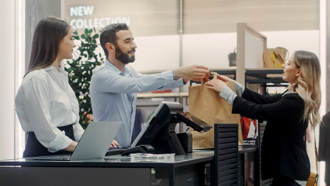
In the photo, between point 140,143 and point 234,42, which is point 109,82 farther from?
point 234,42

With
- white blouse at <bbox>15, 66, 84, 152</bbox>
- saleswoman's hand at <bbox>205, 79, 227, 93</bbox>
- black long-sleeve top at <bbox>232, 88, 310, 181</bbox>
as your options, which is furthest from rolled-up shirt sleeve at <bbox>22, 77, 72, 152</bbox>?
black long-sleeve top at <bbox>232, 88, 310, 181</bbox>

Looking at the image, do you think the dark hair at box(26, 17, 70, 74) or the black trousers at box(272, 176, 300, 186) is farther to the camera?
the black trousers at box(272, 176, 300, 186)

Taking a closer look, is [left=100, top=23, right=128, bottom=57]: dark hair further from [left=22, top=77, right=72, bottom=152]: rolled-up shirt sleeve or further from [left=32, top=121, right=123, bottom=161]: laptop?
[left=32, top=121, right=123, bottom=161]: laptop

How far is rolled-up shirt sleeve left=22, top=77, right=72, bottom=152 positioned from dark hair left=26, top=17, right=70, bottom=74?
226 mm

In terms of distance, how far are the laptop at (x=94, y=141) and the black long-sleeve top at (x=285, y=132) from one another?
2.88 feet

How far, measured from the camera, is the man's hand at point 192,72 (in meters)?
2.12

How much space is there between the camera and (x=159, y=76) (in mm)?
2215

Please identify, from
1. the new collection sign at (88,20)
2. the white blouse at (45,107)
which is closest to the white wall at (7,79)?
the white blouse at (45,107)

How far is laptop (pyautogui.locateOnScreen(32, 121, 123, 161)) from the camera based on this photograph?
1322mm

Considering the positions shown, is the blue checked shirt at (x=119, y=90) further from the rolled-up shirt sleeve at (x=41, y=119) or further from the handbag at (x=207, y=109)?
the rolled-up shirt sleeve at (x=41, y=119)

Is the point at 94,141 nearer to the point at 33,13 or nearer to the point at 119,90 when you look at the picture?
the point at 119,90

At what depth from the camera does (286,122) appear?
6.97 feet

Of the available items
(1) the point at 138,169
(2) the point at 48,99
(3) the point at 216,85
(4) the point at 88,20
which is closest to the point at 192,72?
(3) the point at 216,85

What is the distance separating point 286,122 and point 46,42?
1397 millimetres
